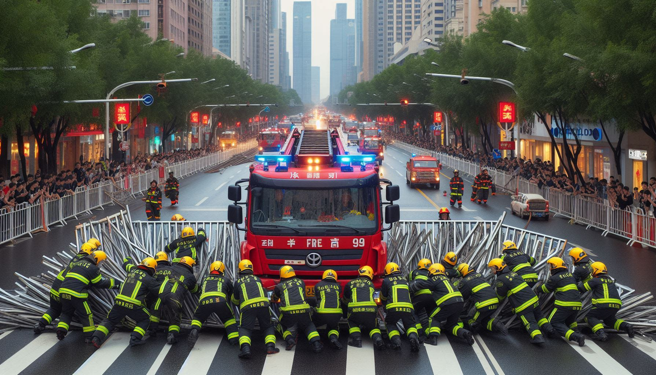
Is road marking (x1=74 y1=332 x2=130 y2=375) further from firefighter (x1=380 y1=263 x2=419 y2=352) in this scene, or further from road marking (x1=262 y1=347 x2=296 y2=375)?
firefighter (x1=380 y1=263 x2=419 y2=352)

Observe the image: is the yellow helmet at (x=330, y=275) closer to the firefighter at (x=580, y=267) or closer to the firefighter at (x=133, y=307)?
the firefighter at (x=133, y=307)

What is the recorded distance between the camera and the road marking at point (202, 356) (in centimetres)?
1123

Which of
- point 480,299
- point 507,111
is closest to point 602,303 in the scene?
point 480,299

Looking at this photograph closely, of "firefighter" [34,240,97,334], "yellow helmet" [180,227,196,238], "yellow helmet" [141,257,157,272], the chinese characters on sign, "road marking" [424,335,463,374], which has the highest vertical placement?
the chinese characters on sign

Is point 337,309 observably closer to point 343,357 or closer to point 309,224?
point 343,357

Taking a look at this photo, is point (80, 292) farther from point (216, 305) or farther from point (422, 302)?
point (422, 302)

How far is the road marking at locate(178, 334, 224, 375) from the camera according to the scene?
11227 mm

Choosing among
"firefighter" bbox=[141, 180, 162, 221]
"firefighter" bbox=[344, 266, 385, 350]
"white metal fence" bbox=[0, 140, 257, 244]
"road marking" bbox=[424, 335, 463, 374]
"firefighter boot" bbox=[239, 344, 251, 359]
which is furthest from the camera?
"firefighter" bbox=[141, 180, 162, 221]

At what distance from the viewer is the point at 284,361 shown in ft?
38.1

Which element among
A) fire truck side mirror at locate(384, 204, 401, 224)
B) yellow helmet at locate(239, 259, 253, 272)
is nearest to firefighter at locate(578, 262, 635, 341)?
fire truck side mirror at locate(384, 204, 401, 224)

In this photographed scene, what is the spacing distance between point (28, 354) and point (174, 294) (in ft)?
7.46

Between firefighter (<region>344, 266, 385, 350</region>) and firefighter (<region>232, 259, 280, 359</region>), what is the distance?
47.9 inches

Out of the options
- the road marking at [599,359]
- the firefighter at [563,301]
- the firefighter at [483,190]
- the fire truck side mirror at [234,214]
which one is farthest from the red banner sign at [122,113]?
the road marking at [599,359]

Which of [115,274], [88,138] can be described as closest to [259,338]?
[115,274]
